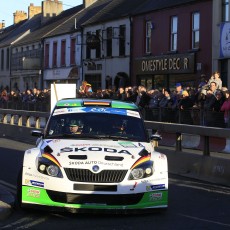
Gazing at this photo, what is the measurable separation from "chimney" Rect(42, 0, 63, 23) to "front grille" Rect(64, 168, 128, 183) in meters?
50.4

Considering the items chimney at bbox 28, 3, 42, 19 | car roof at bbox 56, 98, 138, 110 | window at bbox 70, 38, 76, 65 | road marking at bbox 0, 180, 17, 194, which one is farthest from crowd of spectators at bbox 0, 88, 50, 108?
chimney at bbox 28, 3, 42, 19

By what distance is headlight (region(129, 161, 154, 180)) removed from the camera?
7.17 metres

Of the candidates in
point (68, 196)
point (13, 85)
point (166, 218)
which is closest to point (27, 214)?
point (68, 196)

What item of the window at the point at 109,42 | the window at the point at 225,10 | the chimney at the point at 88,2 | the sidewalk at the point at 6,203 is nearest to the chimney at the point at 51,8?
the chimney at the point at 88,2

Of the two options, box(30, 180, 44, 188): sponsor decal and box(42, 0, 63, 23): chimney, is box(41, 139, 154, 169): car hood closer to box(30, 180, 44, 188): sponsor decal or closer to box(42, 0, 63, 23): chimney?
box(30, 180, 44, 188): sponsor decal

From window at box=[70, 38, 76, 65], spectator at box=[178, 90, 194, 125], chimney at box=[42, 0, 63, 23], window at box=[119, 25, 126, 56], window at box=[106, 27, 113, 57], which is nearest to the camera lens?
spectator at box=[178, 90, 194, 125]

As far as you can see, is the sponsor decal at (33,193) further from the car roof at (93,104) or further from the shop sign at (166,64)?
the shop sign at (166,64)

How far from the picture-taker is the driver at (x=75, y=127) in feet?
27.4

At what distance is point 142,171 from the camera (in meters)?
7.25

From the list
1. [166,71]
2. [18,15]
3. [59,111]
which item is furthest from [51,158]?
[18,15]

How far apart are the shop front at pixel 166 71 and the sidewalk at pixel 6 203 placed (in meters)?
21.1

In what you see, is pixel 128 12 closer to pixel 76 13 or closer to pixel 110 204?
pixel 76 13

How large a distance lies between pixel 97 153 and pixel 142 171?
0.67 m

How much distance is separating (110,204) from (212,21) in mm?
21516
